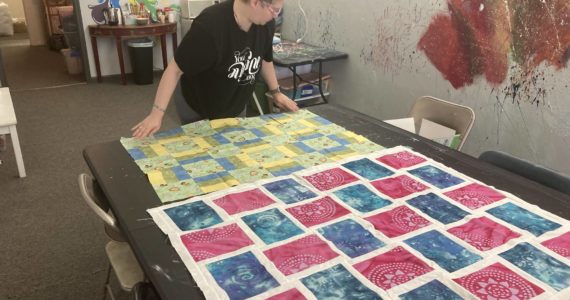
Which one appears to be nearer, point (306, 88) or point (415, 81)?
point (415, 81)

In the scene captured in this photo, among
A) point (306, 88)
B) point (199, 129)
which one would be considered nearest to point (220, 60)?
point (199, 129)

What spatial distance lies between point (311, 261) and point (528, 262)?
0.54 m

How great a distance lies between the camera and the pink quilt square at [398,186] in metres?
1.48

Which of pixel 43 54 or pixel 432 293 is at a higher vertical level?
pixel 432 293

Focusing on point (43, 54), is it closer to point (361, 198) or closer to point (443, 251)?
point (361, 198)

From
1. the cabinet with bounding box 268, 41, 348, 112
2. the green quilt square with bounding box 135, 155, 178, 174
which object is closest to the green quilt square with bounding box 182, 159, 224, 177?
the green quilt square with bounding box 135, 155, 178, 174

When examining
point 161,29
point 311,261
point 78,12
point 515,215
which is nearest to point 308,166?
point 311,261

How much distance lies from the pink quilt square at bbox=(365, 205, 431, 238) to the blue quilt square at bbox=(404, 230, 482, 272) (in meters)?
0.04

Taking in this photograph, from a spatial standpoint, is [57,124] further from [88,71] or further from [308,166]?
[308,166]

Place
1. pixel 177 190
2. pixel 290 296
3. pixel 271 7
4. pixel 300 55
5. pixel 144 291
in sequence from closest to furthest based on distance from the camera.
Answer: pixel 290 296 → pixel 144 291 → pixel 177 190 → pixel 271 7 → pixel 300 55

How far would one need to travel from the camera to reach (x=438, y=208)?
4.55 ft

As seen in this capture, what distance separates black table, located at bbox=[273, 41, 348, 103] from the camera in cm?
379

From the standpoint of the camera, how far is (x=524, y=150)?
2.77 m

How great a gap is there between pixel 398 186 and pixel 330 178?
227mm
